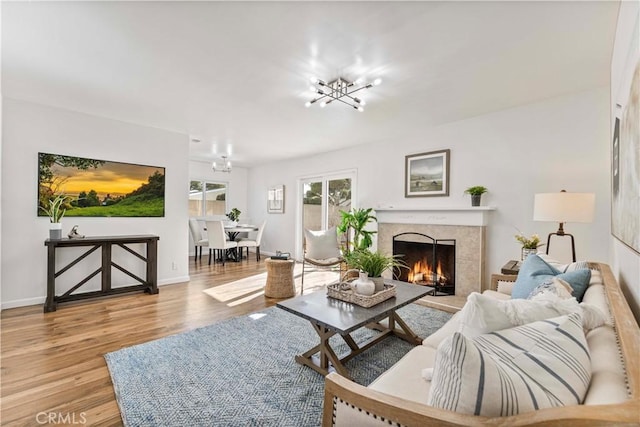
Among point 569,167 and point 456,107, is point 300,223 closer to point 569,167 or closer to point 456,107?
point 456,107

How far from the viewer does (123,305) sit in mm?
3420

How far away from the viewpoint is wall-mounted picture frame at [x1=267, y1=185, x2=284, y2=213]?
22.9 feet

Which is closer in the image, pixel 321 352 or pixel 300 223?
pixel 321 352

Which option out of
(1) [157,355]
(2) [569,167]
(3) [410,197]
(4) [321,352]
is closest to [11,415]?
(1) [157,355]

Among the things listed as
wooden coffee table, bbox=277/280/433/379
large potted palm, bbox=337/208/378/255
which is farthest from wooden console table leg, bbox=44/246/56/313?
large potted palm, bbox=337/208/378/255

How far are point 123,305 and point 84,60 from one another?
263 centimetres

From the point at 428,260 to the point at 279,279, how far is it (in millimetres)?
2148

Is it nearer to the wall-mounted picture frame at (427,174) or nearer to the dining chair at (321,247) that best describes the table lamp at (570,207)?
the wall-mounted picture frame at (427,174)

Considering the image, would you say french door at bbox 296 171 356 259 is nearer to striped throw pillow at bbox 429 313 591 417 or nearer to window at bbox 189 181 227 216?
window at bbox 189 181 227 216

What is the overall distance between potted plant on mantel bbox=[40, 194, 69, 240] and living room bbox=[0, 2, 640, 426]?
5.6 inches

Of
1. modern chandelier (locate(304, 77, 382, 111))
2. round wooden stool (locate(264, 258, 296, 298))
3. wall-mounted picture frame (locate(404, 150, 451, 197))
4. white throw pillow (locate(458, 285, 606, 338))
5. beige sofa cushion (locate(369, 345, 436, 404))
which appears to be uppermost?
modern chandelier (locate(304, 77, 382, 111))

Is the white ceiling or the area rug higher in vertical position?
the white ceiling

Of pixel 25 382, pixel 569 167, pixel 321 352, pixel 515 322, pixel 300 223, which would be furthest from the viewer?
pixel 300 223

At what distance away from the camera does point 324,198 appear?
6.08 meters
